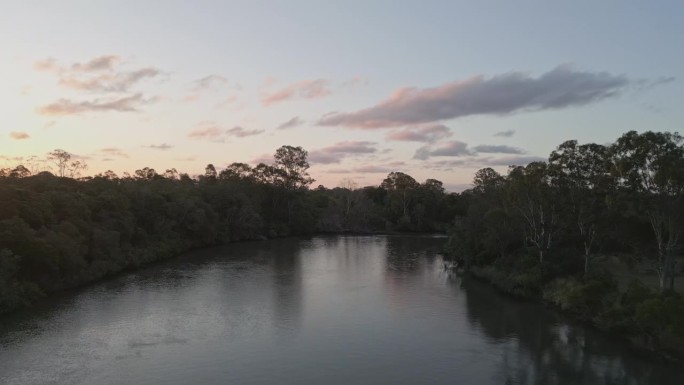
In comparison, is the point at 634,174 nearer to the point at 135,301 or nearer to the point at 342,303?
the point at 342,303

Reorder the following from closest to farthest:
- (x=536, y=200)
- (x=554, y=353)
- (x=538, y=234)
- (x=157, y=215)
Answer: (x=554, y=353)
(x=536, y=200)
(x=538, y=234)
(x=157, y=215)

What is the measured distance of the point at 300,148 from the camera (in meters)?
117

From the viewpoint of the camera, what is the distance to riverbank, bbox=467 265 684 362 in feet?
88.3

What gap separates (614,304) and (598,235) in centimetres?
796

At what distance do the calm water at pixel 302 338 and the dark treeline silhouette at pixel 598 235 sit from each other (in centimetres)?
223

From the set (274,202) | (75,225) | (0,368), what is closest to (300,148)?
(274,202)

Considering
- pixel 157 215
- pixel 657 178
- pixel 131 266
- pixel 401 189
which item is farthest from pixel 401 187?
pixel 657 178

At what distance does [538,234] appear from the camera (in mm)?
47938

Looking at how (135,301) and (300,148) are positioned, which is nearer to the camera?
(135,301)

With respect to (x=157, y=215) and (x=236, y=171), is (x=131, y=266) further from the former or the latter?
(x=236, y=171)

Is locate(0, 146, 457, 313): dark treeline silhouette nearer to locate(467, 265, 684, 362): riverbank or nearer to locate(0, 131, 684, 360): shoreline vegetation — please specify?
locate(0, 131, 684, 360): shoreline vegetation

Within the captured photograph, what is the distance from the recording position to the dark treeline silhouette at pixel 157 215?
41.7m

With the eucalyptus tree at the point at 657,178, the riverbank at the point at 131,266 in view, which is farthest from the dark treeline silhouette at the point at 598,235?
the riverbank at the point at 131,266

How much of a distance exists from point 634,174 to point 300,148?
89305 mm
